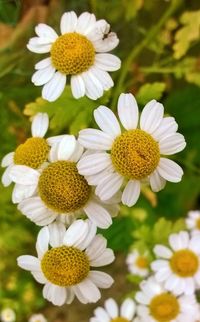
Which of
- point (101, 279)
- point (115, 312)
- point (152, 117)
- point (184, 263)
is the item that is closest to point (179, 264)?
point (184, 263)

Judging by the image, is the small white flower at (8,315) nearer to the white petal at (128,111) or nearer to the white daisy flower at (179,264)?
the white daisy flower at (179,264)

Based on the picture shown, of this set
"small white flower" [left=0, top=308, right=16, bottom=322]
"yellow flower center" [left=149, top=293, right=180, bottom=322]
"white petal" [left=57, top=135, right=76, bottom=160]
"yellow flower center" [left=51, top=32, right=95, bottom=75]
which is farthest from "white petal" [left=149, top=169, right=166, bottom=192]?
"small white flower" [left=0, top=308, right=16, bottom=322]

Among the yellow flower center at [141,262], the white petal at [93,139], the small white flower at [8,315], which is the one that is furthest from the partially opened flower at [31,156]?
the small white flower at [8,315]

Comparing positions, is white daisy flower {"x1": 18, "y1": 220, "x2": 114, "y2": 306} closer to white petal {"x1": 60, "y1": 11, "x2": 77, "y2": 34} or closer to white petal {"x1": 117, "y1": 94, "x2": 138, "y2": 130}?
white petal {"x1": 117, "y1": 94, "x2": 138, "y2": 130}

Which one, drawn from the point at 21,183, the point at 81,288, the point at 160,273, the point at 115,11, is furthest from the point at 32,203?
the point at 115,11

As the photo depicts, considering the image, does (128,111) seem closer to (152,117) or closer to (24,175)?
(152,117)

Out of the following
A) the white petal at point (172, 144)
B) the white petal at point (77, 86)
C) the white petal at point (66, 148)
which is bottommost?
the white petal at point (172, 144)
